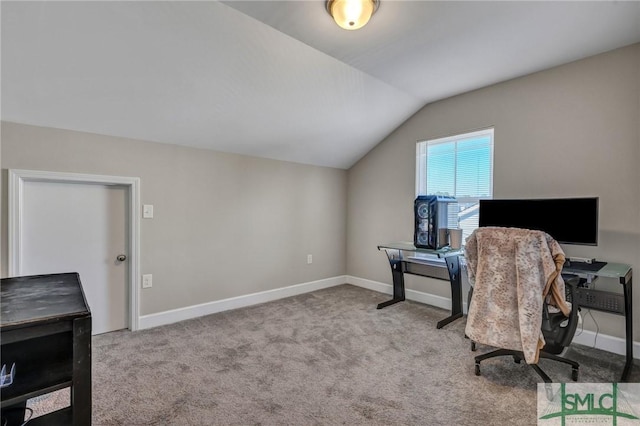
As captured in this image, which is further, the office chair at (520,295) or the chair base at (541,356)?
the chair base at (541,356)

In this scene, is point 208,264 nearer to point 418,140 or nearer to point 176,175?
point 176,175

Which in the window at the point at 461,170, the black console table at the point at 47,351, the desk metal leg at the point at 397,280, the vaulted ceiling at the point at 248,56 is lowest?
the desk metal leg at the point at 397,280

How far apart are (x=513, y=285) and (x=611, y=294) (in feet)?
3.80

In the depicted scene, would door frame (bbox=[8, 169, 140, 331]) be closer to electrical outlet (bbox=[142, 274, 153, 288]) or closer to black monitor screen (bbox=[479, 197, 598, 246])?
electrical outlet (bbox=[142, 274, 153, 288])

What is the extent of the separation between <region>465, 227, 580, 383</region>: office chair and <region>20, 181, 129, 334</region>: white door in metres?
3.26

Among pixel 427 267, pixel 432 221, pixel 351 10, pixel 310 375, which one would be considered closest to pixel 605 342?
pixel 427 267

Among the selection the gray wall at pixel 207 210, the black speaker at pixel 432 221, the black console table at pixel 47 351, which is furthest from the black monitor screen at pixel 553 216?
the black console table at pixel 47 351

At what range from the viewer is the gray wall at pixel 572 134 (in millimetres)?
2582

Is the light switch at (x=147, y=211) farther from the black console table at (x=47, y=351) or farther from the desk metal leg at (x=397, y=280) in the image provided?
the desk metal leg at (x=397, y=280)

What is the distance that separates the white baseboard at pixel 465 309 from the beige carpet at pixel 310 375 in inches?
4.1

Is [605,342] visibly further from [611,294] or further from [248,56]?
[248,56]

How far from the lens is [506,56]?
9.00ft

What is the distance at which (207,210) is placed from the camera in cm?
358

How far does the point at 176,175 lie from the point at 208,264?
1.08 metres
